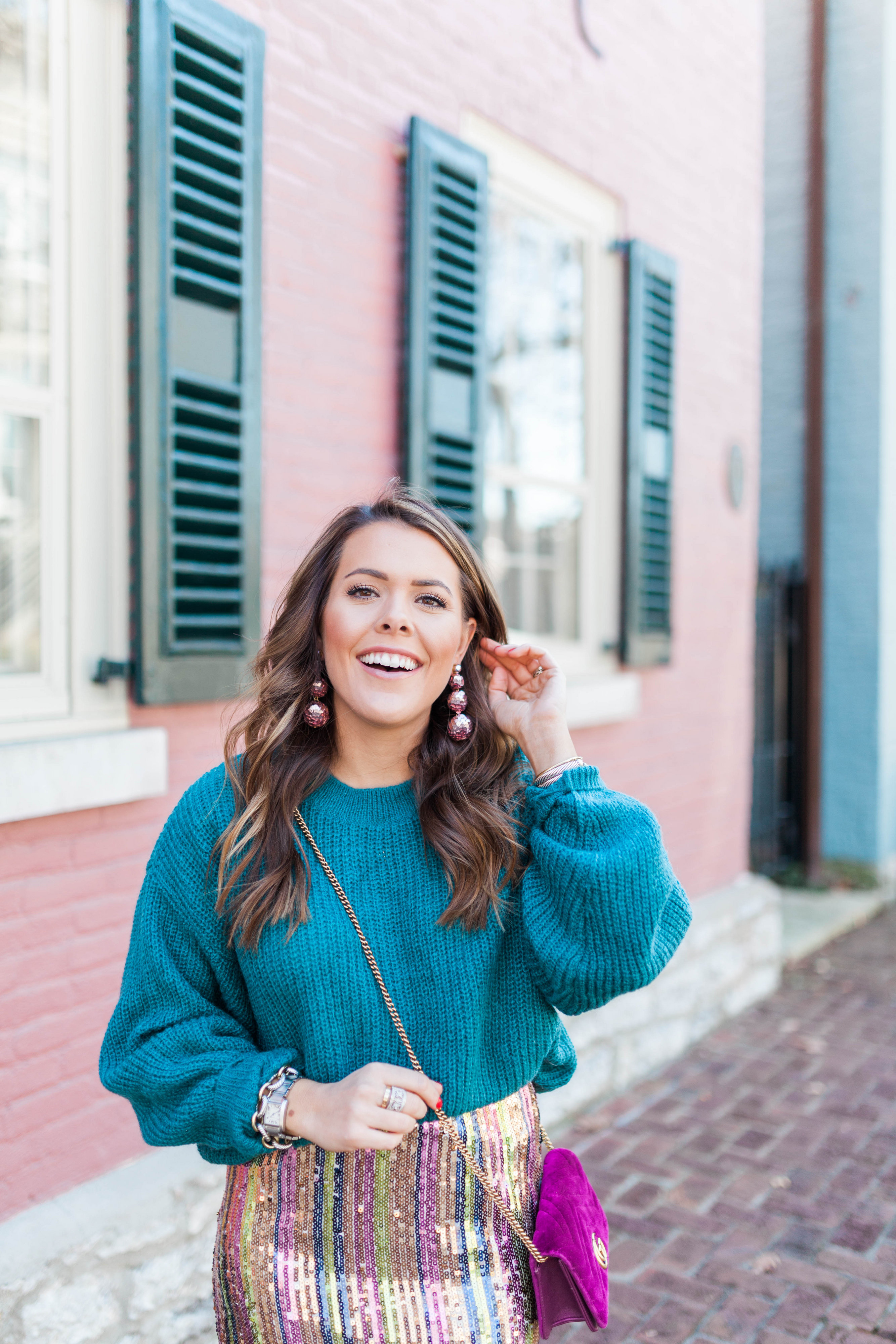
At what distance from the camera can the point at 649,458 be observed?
4.86 m

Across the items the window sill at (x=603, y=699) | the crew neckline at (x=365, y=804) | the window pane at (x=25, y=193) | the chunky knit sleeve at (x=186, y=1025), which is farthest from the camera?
the window sill at (x=603, y=699)

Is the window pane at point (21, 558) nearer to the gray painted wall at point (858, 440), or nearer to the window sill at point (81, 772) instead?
the window sill at point (81, 772)

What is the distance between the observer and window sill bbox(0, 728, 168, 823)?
7.87 ft

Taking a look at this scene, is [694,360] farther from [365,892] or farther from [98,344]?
[365,892]

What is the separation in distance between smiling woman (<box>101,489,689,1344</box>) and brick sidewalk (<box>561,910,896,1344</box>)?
167 cm

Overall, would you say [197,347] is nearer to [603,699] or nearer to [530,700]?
[530,700]

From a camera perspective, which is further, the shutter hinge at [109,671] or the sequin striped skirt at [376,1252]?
the shutter hinge at [109,671]

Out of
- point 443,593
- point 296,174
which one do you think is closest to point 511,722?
point 443,593

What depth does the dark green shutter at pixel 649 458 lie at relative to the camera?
186 inches

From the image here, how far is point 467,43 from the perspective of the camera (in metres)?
3.78

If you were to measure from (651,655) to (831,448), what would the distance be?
3.80m

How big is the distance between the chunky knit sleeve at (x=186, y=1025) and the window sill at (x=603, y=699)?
2.67 metres

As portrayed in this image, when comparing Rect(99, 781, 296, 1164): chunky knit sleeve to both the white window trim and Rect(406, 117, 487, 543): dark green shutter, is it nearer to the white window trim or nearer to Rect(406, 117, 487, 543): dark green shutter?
the white window trim

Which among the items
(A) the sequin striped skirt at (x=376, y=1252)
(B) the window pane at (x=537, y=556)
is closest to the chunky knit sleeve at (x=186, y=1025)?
(A) the sequin striped skirt at (x=376, y=1252)
